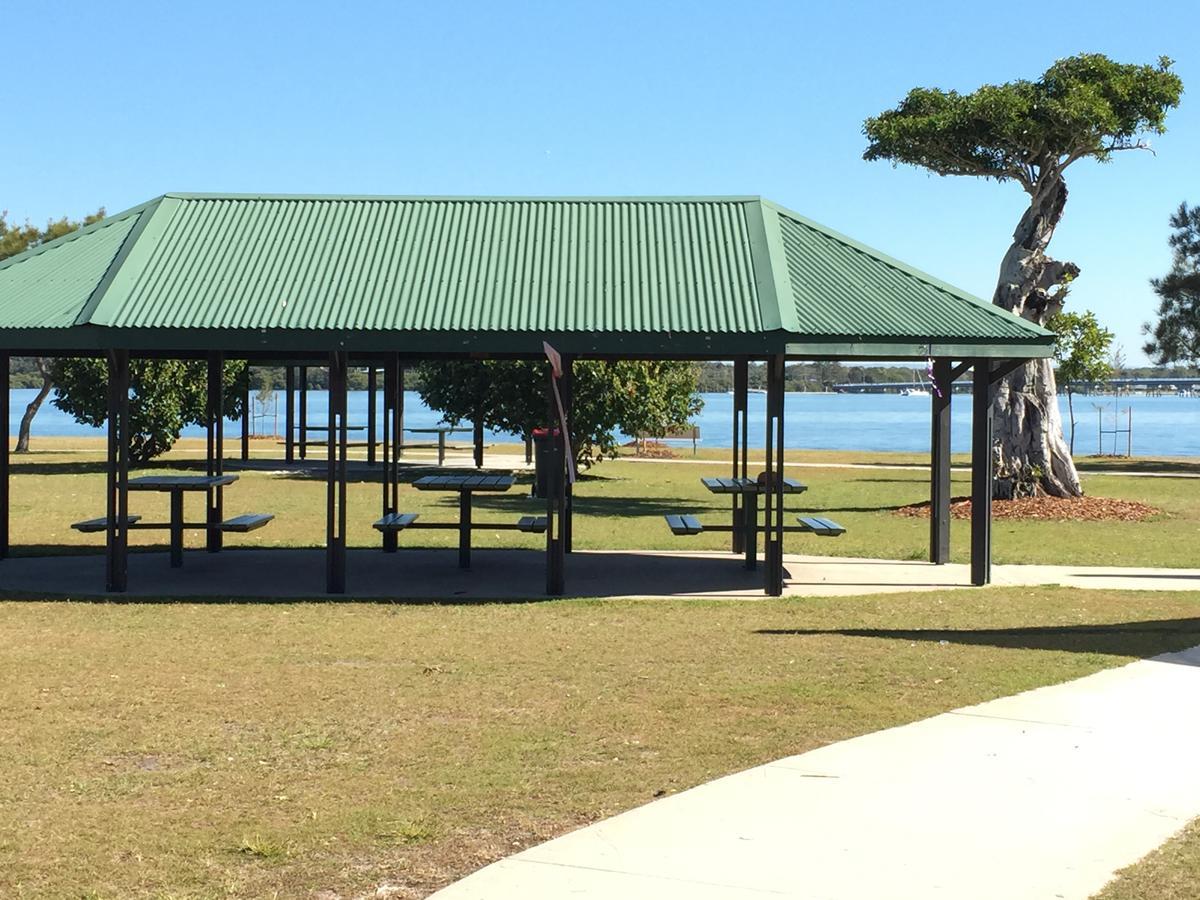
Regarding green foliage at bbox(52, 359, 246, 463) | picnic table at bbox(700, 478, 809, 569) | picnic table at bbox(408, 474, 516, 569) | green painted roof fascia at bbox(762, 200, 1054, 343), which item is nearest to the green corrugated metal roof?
green painted roof fascia at bbox(762, 200, 1054, 343)

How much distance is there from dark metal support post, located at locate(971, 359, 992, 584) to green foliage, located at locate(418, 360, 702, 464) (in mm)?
14994

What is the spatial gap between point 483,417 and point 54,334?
1995cm

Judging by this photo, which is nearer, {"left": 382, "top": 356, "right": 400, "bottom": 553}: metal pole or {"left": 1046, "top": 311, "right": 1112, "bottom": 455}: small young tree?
{"left": 382, "top": 356, "right": 400, "bottom": 553}: metal pole

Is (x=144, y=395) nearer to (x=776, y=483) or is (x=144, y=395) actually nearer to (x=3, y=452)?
(x=3, y=452)

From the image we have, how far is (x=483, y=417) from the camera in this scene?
33875mm

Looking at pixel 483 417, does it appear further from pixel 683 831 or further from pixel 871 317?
pixel 683 831

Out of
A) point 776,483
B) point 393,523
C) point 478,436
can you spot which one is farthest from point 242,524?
point 478,436

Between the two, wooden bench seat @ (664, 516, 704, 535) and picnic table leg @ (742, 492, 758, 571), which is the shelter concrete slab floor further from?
wooden bench seat @ (664, 516, 704, 535)

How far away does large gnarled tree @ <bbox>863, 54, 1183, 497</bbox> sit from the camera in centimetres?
2639

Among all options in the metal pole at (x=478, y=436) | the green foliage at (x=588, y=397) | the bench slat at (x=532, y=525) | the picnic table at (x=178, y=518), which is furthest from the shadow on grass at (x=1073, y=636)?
the metal pole at (x=478, y=436)

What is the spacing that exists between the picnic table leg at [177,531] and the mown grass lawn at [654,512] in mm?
2725

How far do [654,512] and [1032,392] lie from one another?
7163 millimetres

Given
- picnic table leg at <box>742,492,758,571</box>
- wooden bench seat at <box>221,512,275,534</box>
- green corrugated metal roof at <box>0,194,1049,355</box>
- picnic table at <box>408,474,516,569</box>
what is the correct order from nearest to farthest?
1. green corrugated metal roof at <box>0,194,1049,355</box>
2. wooden bench seat at <box>221,512,275,534</box>
3. picnic table at <box>408,474,516,569</box>
4. picnic table leg at <box>742,492,758,571</box>

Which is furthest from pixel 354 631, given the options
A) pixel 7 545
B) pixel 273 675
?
pixel 7 545
